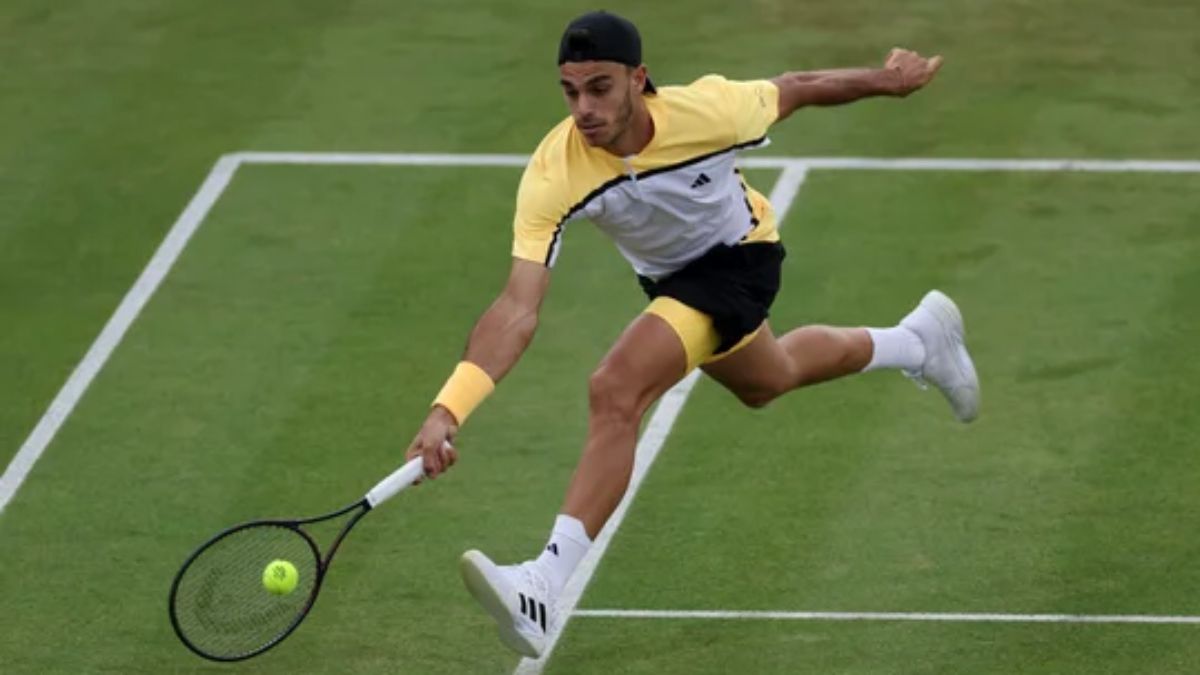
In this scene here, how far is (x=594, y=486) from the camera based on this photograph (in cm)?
1184

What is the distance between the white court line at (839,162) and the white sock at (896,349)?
423cm

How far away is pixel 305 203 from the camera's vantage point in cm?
1791

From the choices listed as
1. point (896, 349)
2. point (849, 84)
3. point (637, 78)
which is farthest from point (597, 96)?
point (896, 349)

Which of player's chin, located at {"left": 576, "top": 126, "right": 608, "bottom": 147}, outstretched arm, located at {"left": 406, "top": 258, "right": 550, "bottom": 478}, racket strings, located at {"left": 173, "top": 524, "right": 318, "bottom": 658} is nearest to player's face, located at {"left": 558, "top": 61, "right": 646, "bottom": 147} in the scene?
player's chin, located at {"left": 576, "top": 126, "right": 608, "bottom": 147}

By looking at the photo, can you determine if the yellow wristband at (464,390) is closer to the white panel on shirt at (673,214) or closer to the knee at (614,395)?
the knee at (614,395)

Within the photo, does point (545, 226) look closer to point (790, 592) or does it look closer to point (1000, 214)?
point (790, 592)

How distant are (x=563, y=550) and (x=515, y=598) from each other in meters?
0.38

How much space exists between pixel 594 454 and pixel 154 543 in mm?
2691

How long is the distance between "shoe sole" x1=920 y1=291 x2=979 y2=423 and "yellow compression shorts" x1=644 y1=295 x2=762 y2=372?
193cm

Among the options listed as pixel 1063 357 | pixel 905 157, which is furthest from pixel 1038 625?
pixel 905 157

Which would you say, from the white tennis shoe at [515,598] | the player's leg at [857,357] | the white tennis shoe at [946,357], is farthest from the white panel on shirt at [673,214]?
the white tennis shoe at [946,357]

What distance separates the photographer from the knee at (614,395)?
11945mm

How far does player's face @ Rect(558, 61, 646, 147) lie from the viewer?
1180 cm

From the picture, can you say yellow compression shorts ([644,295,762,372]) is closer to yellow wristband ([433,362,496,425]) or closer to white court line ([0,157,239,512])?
yellow wristband ([433,362,496,425])
